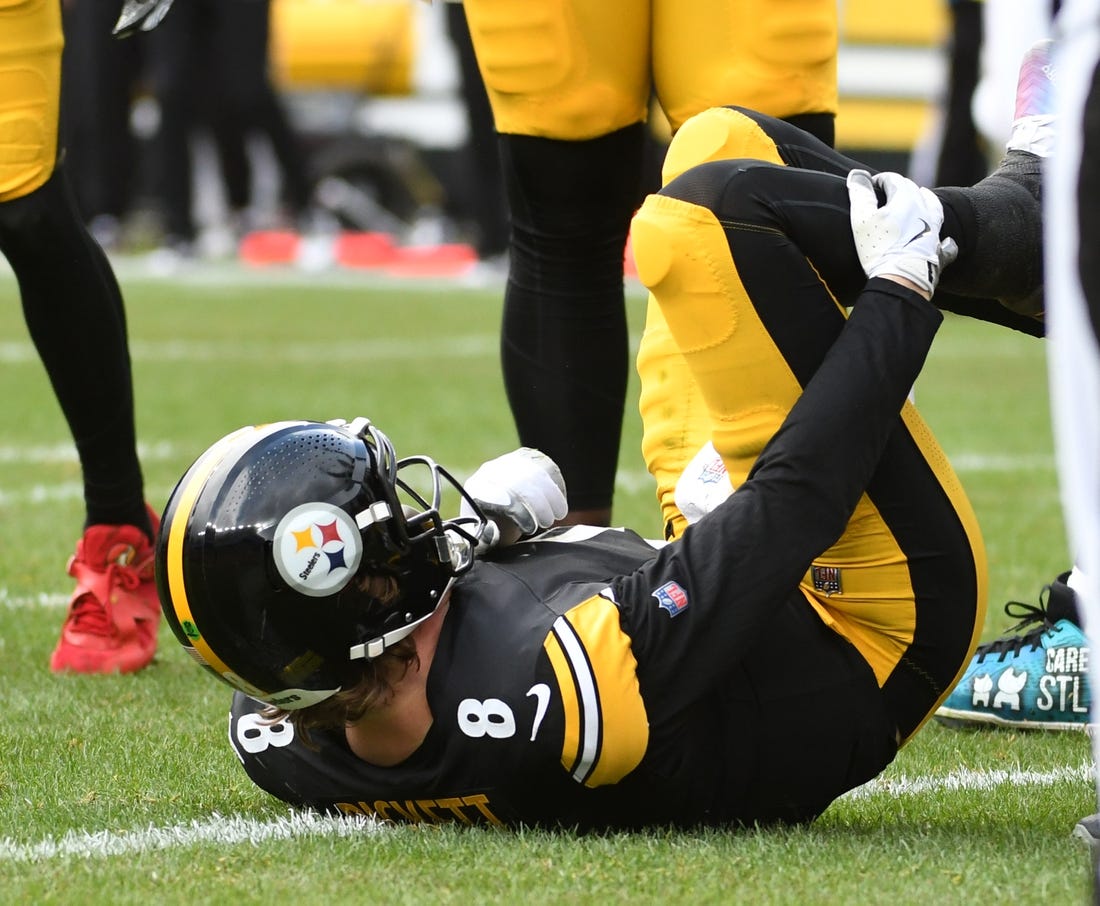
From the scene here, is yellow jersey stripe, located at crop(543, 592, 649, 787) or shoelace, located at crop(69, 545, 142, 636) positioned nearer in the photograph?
yellow jersey stripe, located at crop(543, 592, 649, 787)

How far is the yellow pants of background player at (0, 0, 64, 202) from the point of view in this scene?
306 centimetres

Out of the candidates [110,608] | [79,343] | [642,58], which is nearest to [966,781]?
[642,58]

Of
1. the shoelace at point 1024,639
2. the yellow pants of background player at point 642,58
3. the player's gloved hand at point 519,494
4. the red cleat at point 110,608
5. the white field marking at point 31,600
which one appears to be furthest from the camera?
the white field marking at point 31,600

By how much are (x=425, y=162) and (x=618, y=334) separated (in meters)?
14.3

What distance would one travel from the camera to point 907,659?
238cm

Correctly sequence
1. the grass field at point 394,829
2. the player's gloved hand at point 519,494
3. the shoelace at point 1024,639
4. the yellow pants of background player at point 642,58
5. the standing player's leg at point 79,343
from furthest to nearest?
1. the standing player's leg at point 79,343
2. the shoelace at point 1024,639
3. the yellow pants of background player at point 642,58
4. the player's gloved hand at point 519,494
5. the grass field at point 394,829

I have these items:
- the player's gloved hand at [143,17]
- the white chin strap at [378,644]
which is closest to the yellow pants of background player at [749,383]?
the white chin strap at [378,644]

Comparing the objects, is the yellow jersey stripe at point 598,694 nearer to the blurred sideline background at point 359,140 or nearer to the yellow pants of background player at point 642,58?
the yellow pants of background player at point 642,58

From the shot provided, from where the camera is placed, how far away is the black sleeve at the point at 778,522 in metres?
2.15

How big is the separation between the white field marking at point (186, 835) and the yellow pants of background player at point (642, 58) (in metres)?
1.25

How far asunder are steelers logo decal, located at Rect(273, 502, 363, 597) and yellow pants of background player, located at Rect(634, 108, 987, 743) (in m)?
0.48

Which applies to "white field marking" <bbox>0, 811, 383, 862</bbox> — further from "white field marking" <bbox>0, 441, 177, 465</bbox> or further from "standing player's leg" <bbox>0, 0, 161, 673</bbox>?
"white field marking" <bbox>0, 441, 177, 465</bbox>

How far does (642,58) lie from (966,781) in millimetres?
1241

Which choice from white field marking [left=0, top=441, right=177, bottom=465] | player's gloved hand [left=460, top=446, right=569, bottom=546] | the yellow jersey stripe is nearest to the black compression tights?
player's gloved hand [left=460, top=446, right=569, bottom=546]
